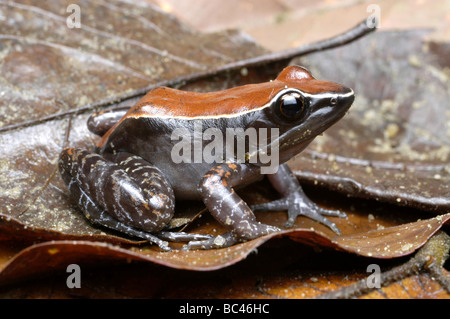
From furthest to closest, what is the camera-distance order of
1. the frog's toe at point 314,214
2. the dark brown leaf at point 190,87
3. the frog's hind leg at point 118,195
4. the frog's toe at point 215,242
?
the frog's toe at point 314,214 → the frog's hind leg at point 118,195 → the frog's toe at point 215,242 → the dark brown leaf at point 190,87

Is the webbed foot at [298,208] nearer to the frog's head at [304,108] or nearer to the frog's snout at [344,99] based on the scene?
the frog's head at [304,108]

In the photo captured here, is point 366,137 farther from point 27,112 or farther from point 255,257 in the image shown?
point 27,112

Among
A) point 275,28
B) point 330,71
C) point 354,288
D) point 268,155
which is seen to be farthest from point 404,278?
point 275,28

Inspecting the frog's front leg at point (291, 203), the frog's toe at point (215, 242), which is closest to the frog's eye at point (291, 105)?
the frog's front leg at point (291, 203)

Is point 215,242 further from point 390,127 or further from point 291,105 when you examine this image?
point 390,127

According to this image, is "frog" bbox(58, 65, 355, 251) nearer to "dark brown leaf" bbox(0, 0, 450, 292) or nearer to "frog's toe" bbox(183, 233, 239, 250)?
"frog's toe" bbox(183, 233, 239, 250)

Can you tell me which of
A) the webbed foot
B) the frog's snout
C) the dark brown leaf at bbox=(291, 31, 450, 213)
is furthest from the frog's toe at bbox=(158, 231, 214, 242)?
the frog's snout

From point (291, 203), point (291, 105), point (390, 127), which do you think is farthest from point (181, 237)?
point (390, 127)
